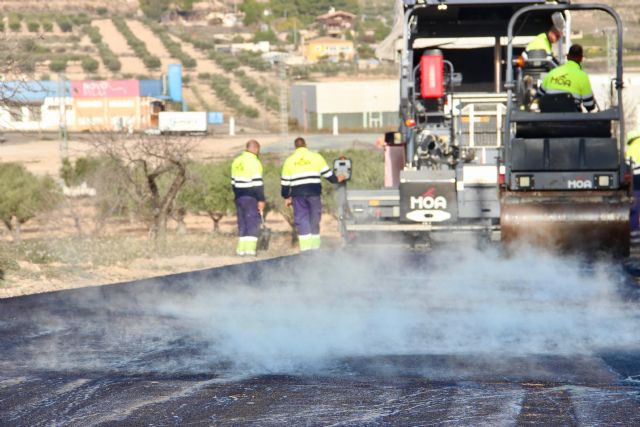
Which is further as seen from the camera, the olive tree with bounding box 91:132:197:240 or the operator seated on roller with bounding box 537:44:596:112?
the olive tree with bounding box 91:132:197:240

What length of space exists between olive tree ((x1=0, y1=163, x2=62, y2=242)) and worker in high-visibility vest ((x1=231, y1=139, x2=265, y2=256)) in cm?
1273

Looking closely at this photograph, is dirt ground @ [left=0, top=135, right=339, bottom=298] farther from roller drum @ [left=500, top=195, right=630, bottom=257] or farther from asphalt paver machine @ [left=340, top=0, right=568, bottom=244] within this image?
roller drum @ [left=500, top=195, right=630, bottom=257]

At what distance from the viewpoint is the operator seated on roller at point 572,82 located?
491 inches

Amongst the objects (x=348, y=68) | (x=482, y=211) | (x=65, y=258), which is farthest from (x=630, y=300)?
(x=348, y=68)

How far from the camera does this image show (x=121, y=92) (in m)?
83.0

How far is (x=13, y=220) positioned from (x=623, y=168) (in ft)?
73.6

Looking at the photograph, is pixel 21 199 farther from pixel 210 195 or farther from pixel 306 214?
pixel 306 214

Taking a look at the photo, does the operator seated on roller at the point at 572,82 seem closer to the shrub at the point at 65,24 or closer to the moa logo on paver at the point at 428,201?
the moa logo on paver at the point at 428,201

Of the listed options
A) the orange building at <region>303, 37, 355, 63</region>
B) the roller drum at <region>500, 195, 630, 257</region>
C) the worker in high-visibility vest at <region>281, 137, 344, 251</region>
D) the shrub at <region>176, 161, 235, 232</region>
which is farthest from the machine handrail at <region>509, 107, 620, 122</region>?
the orange building at <region>303, 37, 355, 63</region>

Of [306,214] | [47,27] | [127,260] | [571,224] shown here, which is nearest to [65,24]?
[47,27]

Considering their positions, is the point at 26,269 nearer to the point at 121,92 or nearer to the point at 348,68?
the point at 121,92

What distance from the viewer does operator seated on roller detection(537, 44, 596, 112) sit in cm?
1248

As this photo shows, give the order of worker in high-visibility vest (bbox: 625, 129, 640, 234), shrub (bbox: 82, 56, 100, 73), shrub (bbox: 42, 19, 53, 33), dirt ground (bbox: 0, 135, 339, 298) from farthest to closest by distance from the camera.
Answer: shrub (bbox: 82, 56, 100, 73) → shrub (bbox: 42, 19, 53, 33) → worker in high-visibility vest (bbox: 625, 129, 640, 234) → dirt ground (bbox: 0, 135, 339, 298)

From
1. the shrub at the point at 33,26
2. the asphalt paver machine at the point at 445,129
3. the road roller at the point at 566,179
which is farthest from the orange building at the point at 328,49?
the road roller at the point at 566,179
